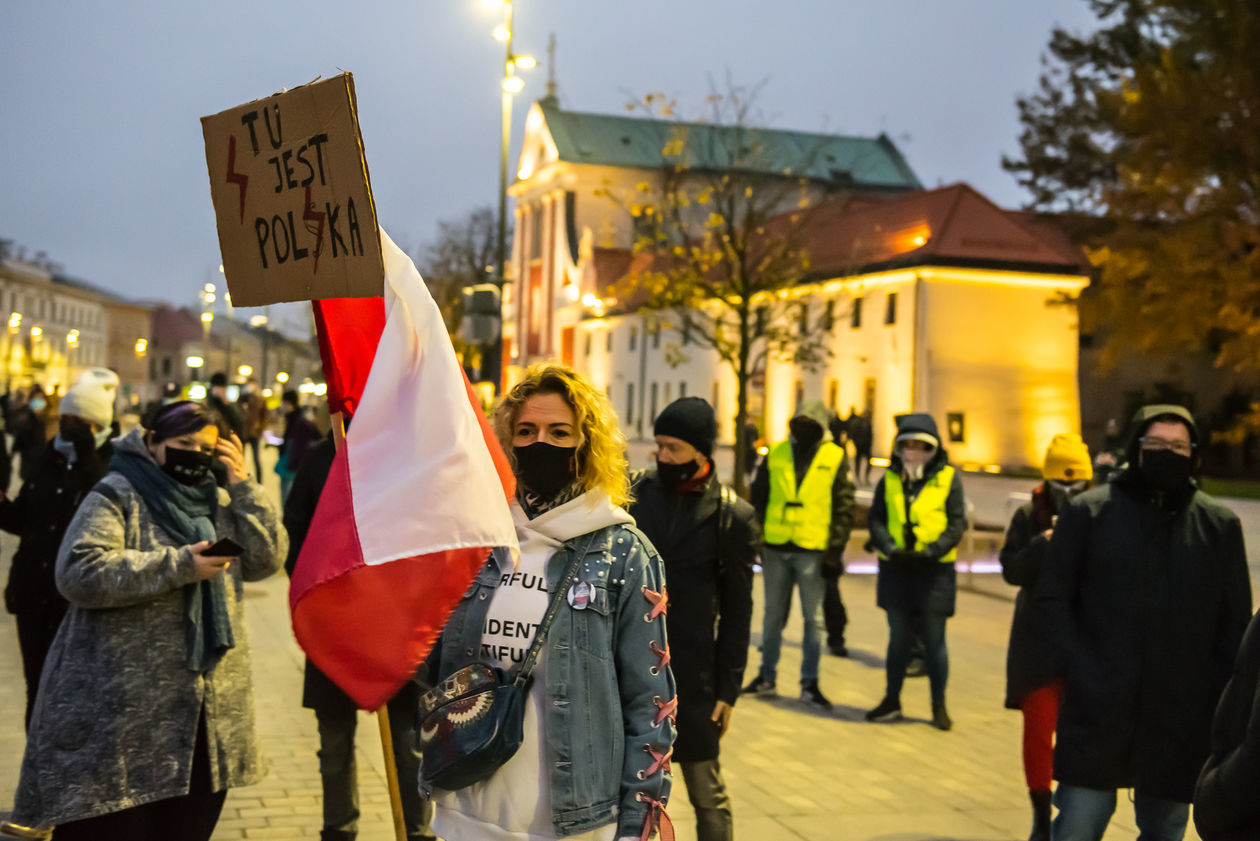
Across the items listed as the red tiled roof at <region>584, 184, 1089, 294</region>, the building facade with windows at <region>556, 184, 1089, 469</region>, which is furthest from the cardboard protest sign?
the red tiled roof at <region>584, 184, 1089, 294</region>

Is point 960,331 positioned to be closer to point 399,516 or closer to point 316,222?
point 316,222

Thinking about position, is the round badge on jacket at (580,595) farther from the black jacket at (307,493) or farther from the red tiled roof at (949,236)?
the red tiled roof at (949,236)

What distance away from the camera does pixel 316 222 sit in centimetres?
360

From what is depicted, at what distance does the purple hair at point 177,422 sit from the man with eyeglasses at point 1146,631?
304cm

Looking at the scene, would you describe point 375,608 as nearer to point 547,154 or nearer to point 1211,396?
point 1211,396

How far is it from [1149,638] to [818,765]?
3.35 m

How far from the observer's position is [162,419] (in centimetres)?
472

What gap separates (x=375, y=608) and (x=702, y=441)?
8.04 feet

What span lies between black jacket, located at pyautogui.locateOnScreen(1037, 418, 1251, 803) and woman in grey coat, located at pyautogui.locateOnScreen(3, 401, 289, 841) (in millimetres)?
2868

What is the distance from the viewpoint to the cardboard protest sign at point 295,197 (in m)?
3.46

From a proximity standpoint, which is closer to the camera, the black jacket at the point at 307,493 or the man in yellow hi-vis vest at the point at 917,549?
the black jacket at the point at 307,493

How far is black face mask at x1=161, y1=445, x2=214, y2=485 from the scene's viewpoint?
4.74 meters

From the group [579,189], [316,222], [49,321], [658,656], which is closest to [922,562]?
[658,656]

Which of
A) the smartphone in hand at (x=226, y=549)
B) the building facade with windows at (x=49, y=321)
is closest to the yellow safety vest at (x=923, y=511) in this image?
the smartphone in hand at (x=226, y=549)
